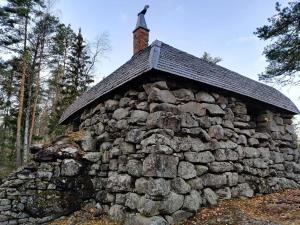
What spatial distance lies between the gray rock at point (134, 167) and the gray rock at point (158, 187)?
40 centimetres

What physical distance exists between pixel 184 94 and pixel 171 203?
216 centimetres

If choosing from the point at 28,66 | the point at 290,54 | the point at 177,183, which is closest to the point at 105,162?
the point at 177,183

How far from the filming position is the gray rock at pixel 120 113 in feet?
19.4

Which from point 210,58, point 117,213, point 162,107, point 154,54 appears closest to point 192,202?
point 117,213

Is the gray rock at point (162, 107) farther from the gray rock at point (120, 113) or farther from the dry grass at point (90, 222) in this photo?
the dry grass at point (90, 222)

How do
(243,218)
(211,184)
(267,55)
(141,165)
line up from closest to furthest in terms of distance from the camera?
(243,218)
(141,165)
(211,184)
(267,55)

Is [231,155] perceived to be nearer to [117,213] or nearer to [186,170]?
[186,170]

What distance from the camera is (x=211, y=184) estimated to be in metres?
5.47

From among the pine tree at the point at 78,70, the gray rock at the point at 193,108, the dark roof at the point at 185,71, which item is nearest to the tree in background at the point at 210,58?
the pine tree at the point at 78,70

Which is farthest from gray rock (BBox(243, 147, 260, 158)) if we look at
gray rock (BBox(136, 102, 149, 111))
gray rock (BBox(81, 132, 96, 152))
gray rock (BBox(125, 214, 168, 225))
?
gray rock (BBox(81, 132, 96, 152))

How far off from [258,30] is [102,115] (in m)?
6.12

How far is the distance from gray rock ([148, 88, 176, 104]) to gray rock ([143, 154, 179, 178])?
3.53ft

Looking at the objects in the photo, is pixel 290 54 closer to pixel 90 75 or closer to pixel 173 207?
pixel 173 207

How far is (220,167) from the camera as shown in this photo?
18.6 ft
